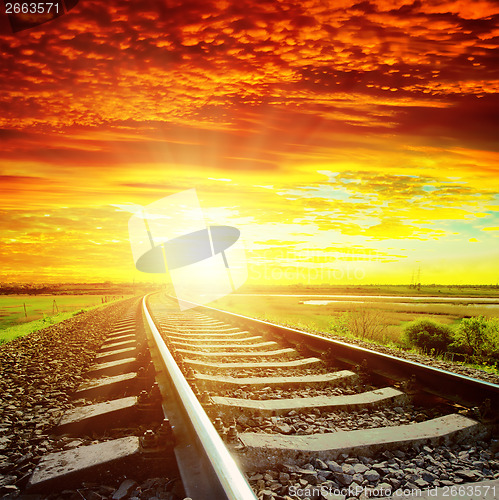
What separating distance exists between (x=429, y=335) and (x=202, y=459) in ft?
43.4

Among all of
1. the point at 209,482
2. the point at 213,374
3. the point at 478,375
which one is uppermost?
the point at 209,482

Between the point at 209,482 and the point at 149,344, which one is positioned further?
the point at 149,344

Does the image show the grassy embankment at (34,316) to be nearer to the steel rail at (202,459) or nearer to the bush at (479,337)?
the steel rail at (202,459)

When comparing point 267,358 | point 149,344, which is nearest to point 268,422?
point 267,358

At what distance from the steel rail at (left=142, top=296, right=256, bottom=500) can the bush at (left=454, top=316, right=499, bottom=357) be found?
390 inches

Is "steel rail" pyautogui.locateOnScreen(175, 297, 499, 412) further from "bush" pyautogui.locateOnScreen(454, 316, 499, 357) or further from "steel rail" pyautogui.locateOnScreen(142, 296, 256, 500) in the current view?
"bush" pyautogui.locateOnScreen(454, 316, 499, 357)

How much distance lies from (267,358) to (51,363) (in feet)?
11.7

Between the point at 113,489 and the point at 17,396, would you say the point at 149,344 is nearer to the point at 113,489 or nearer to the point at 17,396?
the point at 17,396

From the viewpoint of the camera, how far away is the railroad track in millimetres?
2176

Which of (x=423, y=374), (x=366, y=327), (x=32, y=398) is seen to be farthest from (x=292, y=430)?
(x=366, y=327)

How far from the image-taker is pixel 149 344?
21.2ft

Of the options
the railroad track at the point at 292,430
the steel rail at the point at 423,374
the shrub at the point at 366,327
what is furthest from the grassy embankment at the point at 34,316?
the shrub at the point at 366,327

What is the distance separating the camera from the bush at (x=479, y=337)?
9969mm

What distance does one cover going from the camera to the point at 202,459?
6.87 ft
